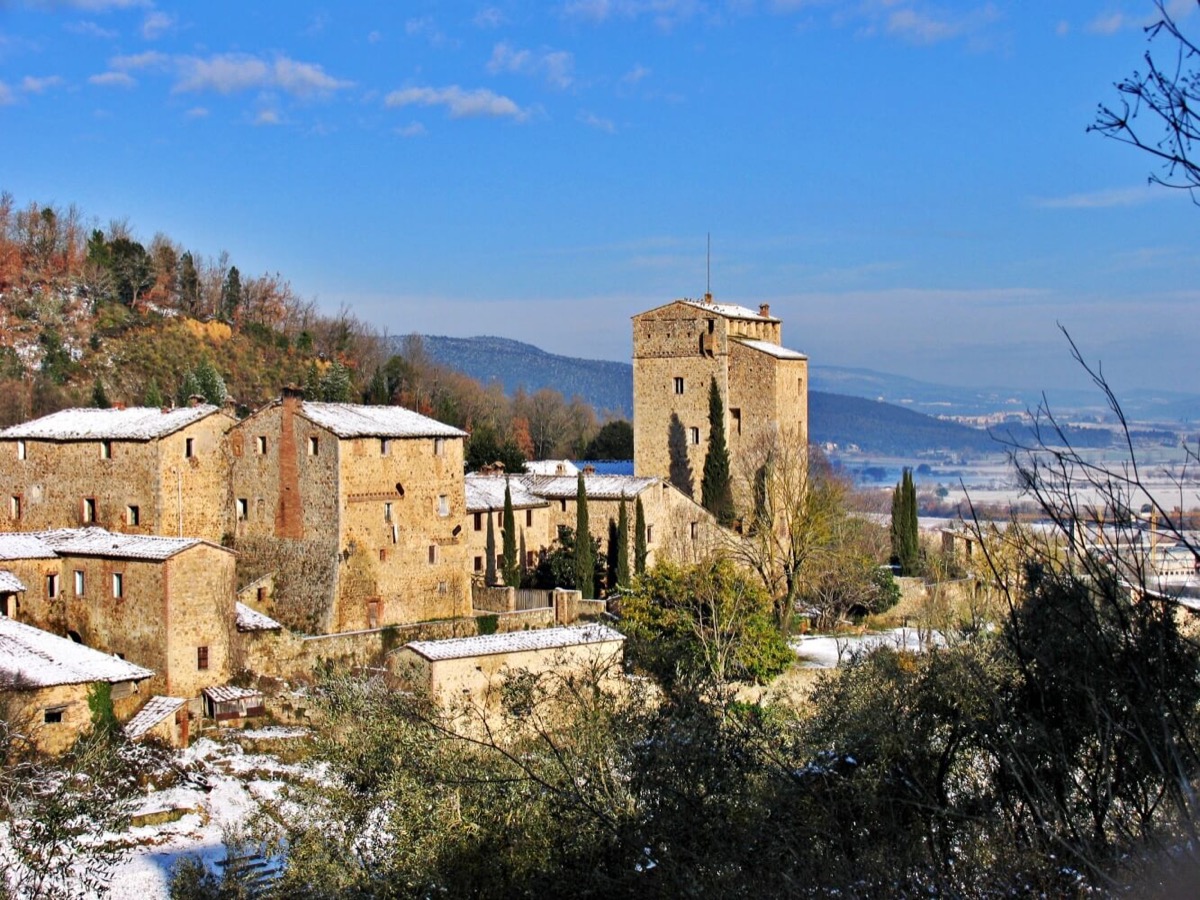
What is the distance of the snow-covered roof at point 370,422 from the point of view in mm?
32812

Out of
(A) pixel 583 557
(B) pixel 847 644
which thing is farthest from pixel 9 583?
(B) pixel 847 644

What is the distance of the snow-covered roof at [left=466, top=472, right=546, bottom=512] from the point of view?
3869 centimetres

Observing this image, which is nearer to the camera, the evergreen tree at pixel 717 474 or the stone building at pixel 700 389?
the evergreen tree at pixel 717 474

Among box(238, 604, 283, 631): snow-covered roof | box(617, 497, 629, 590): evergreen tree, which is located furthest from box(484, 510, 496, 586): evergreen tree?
box(238, 604, 283, 631): snow-covered roof

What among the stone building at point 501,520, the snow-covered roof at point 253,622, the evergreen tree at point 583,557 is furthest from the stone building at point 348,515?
the evergreen tree at point 583,557

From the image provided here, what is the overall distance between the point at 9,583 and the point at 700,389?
2391cm

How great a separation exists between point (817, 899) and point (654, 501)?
30.0m

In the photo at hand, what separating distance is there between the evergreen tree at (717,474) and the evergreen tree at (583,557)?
7446 mm

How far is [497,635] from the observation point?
30.2m

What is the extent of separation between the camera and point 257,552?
3394 centimetres

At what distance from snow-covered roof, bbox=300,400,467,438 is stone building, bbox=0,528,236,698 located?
16.0 feet

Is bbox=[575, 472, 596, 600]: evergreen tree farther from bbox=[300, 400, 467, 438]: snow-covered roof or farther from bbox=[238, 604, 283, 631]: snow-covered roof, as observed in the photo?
bbox=[238, 604, 283, 631]: snow-covered roof

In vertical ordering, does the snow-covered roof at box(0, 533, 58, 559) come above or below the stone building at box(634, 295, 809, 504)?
below

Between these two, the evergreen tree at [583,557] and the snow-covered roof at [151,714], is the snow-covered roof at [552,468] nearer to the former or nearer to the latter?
the evergreen tree at [583,557]
